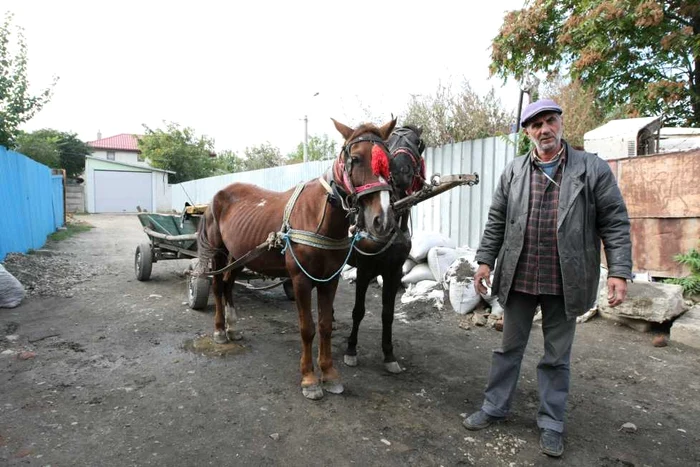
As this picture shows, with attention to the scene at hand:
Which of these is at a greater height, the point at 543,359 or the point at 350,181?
the point at 350,181

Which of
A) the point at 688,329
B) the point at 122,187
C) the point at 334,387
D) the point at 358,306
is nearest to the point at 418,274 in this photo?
the point at 358,306

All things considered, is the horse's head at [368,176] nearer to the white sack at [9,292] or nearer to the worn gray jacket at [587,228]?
the worn gray jacket at [587,228]

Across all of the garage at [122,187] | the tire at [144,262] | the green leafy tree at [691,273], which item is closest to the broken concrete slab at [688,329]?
the green leafy tree at [691,273]

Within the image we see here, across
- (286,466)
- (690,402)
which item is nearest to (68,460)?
(286,466)

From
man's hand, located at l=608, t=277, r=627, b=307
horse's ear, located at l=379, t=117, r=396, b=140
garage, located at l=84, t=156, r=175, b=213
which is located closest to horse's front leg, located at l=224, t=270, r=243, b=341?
horse's ear, located at l=379, t=117, r=396, b=140

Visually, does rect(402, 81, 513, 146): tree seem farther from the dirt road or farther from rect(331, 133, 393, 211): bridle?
rect(331, 133, 393, 211): bridle

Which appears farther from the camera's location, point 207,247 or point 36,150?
point 36,150

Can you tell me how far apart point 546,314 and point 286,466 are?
1.71 metres

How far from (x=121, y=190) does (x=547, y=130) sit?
33.5 metres

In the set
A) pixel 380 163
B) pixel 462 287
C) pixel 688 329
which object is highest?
pixel 380 163

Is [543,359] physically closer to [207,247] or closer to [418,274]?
[207,247]

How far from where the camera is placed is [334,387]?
3152mm

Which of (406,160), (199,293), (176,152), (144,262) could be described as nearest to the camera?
(406,160)

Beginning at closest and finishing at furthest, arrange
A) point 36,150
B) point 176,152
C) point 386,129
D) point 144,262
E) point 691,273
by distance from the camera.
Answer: point 386,129 → point 691,273 → point 144,262 → point 36,150 → point 176,152
